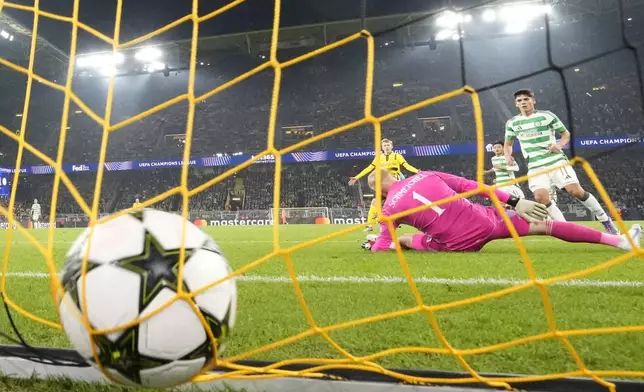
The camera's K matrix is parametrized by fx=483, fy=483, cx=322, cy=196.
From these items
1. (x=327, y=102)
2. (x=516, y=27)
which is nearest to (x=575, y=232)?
(x=516, y=27)

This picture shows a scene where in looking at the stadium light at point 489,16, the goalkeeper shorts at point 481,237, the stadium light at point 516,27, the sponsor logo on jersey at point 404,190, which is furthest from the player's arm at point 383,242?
the stadium light at point 516,27

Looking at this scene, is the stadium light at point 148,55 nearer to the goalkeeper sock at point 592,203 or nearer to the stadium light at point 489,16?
the stadium light at point 489,16

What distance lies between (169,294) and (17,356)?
676 millimetres

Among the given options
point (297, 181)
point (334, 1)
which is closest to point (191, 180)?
point (297, 181)

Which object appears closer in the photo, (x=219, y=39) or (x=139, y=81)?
(x=219, y=39)

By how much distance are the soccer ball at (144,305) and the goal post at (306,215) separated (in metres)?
16.0

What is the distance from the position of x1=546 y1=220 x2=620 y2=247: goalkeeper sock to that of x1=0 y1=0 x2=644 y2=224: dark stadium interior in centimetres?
1513

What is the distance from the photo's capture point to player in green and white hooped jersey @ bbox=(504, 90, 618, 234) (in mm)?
4957

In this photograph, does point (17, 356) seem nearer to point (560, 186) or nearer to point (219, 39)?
point (560, 186)

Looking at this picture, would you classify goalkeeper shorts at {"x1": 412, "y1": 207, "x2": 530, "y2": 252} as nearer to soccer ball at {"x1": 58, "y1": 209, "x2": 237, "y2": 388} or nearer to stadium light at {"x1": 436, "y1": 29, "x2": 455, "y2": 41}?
soccer ball at {"x1": 58, "y1": 209, "x2": 237, "y2": 388}

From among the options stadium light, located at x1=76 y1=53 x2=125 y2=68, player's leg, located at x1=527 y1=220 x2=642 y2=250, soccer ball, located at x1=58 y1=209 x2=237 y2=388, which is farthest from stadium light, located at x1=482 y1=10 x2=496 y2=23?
soccer ball, located at x1=58 y1=209 x2=237 y2=388

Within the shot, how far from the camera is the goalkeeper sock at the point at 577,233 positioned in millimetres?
3918

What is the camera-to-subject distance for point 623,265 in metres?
3.31

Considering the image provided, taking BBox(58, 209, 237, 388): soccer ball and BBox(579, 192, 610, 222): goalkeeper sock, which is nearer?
BBox(58, 209, 237, 388): soccer ball
